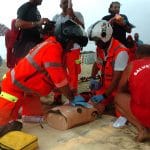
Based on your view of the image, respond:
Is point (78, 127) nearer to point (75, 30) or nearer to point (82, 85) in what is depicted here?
point (75, 30)

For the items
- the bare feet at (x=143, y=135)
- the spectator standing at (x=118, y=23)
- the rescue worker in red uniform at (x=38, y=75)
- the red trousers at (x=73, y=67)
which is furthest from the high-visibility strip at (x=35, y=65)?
the spectator standing at (x=118, y=23)

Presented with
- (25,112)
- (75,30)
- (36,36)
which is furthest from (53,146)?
(36,36)

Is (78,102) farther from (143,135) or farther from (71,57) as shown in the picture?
(143,135)

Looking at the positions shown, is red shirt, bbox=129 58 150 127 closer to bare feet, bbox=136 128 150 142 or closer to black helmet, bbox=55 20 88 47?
bare feet, bbox=136 128 150 142

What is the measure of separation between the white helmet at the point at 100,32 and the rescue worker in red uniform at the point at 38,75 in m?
0.62

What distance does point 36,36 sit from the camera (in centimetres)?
595

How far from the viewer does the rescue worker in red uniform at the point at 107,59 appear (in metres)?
5.18

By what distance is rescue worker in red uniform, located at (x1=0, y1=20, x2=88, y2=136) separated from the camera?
4.33 metres

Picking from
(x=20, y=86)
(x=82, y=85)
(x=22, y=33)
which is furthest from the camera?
(x=82, y=85)

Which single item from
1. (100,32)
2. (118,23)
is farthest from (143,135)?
(118,23)

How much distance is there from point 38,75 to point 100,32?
1.13 m

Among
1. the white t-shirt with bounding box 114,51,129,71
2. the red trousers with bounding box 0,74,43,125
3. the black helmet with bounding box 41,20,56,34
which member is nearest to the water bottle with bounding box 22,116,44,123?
the red trousers with bounding box 0,74,43,125

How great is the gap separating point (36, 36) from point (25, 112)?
140cm

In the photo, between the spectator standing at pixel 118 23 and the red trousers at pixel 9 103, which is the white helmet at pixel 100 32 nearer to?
the spectator standing at pixel 118 23
